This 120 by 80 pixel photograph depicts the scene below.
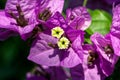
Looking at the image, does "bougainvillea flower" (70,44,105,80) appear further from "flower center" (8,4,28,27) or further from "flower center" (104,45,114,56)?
"flower center" (8,4,28,27)

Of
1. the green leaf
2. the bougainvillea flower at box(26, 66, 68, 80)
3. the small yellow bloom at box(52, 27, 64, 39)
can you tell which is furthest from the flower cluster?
the bougainvillea flower at box(26, 66, 68, 80)

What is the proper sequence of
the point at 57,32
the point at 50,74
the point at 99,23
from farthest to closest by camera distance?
the point at 50,74 < the point at 99,23 < the point at 57,32

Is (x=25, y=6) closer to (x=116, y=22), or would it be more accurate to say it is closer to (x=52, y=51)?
(x=52, y=51)

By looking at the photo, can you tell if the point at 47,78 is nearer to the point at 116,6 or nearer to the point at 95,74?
the point at 95,74

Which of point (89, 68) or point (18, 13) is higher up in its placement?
point (18, 13)

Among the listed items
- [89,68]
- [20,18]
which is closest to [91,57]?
[89,68]

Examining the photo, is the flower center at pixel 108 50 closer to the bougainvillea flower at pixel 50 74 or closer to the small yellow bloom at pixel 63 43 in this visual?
the small yellow bloom at pixel 63 43

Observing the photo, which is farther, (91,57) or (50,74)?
(50,74)

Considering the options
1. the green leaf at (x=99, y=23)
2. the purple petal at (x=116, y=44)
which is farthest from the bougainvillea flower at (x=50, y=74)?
the purple petal at (x=116, y=44)
